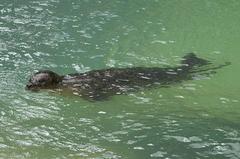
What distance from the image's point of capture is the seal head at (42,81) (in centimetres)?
1301

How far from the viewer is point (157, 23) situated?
779 inches

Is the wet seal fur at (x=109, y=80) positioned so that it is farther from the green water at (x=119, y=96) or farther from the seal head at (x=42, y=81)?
the green water at (x=119, y=96)

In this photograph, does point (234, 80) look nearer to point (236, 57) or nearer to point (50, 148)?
point (236, 57)

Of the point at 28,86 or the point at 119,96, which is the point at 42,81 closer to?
the point at 28,86

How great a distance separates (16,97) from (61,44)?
453cm

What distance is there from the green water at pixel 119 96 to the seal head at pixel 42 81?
21 centimetres

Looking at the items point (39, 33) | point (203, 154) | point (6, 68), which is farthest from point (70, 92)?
point (39, 33)

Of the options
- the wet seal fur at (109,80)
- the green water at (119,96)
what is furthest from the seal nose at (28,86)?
the green water at (119,96)

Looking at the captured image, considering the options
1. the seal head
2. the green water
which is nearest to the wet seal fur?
the seal head

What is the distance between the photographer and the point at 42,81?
1304cm

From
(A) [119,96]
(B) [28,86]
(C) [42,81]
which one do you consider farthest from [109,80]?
(B) [28,86]

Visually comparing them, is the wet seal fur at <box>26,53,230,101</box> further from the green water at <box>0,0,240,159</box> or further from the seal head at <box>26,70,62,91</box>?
the green water at <box>0,0,240,159</box>

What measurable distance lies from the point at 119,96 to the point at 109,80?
0.75 m

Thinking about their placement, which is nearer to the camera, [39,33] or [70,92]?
[70,92]
